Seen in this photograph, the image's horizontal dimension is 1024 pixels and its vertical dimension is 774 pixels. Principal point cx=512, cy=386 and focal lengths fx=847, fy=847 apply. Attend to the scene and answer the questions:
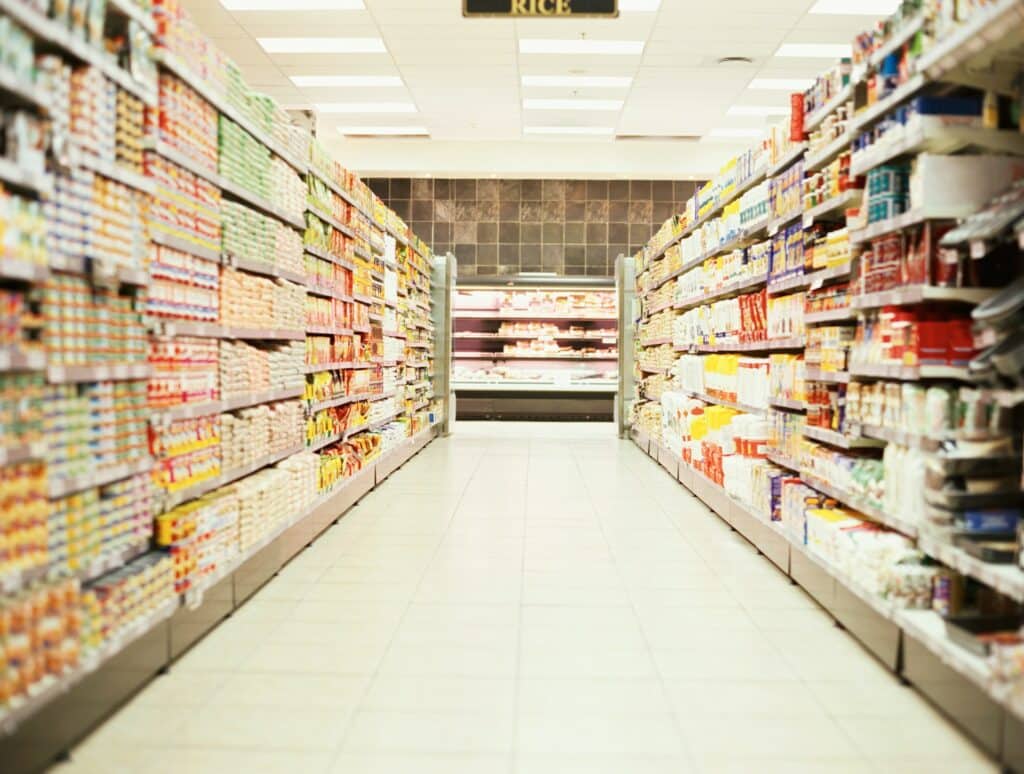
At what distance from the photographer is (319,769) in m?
2.30

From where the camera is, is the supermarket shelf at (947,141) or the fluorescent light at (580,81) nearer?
the supermarket shelf at (947,141)

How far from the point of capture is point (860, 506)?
3.44 m

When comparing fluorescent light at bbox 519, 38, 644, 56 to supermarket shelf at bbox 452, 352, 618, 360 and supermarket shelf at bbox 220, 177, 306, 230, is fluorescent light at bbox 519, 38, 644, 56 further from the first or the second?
supermarket shelf at bbox 452, 352, 618, 360

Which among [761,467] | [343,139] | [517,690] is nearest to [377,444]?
[761,467]

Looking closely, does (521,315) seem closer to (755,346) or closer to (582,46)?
(582,46)

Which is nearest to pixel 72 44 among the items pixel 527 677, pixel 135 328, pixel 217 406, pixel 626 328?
pixel 135 328

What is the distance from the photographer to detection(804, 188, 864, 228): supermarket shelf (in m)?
3.63

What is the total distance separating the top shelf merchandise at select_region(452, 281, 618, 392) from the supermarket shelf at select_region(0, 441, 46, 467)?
11576mm

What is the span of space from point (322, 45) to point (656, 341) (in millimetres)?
4959

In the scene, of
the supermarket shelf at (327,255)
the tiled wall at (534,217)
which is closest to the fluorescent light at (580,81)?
the tiled wall at (534,217)

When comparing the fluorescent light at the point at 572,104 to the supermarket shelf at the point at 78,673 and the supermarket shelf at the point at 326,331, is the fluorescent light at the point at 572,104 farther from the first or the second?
the supermarket shelf at the point at 78,673

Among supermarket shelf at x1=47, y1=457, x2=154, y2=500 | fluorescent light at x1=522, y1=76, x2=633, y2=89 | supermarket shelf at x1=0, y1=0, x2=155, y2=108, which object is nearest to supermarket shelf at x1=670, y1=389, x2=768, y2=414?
supermarket shelf at x1=47, y1=457, x2=154, y2=500

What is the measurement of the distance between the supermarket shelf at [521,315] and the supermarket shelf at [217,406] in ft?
30.0

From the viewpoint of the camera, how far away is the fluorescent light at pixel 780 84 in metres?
10.4
